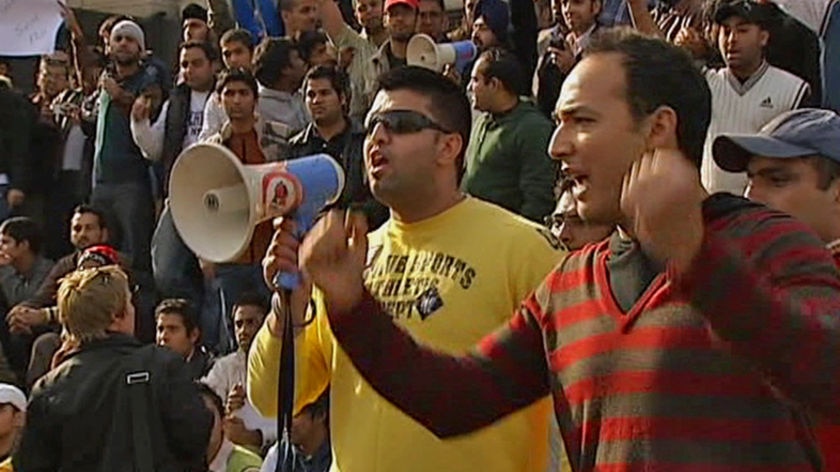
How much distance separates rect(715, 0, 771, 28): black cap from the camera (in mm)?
7484

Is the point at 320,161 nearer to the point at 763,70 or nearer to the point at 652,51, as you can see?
the point at 652,51

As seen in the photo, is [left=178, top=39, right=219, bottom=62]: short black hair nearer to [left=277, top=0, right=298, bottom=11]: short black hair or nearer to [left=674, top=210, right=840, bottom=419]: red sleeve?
[left=277, top=0, right=298, bottom=11]: short black hair

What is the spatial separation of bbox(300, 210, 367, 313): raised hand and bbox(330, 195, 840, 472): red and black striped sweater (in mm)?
32

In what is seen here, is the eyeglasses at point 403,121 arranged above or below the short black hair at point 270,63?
above

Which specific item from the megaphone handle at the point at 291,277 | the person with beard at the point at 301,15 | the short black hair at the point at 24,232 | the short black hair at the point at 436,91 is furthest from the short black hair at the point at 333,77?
the megaphone handle at the point at 291,277

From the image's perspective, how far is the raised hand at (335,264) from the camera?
298cm

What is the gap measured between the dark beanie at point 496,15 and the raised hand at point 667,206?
738 cm

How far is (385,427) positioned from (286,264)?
58cm

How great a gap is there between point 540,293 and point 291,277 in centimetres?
77

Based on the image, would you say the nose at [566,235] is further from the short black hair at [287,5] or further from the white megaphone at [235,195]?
the short black hair at [287,5]

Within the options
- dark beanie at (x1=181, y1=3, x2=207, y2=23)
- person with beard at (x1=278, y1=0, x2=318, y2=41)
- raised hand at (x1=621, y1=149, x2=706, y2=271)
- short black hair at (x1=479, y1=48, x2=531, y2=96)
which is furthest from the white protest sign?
raised hand at (x1=621, y1=149, x2=706, y2=271)

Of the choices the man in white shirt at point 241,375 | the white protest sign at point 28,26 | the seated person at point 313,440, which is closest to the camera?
the seated person at point 313,440

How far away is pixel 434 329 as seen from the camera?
13.3 feet

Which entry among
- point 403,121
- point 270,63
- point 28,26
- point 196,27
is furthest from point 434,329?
point 196,27
